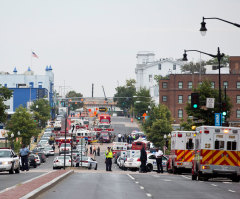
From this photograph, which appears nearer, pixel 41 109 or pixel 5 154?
pixel 5 154

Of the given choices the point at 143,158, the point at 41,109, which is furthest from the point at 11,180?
the point at 41,109

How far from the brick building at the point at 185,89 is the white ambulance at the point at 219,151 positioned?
84.0 metres

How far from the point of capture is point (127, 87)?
192375 millimetres

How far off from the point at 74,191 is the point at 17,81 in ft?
505

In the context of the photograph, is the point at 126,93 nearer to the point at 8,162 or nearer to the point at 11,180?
the point at 8,162

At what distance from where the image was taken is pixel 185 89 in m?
117

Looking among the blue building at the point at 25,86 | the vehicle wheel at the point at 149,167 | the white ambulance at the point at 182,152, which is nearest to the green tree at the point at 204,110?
the vehicle wheel at the point at 149,167

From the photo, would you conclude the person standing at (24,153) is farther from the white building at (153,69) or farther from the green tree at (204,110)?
the white building at (153,69)

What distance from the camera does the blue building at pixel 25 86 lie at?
15838cm

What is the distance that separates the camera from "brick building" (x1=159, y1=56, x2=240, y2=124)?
4466 inches

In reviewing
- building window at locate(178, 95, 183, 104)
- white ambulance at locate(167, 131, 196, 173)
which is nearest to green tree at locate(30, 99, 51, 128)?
building window at locate(178, 95, 183, 104)

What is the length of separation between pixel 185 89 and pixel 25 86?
6028cm

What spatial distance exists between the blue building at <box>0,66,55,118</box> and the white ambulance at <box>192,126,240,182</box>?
12208 centimetres

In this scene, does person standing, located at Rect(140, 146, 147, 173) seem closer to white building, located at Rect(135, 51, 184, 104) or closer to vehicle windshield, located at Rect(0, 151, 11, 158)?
vehicle windshield, located at Rect(0, 151, 11, 158)
